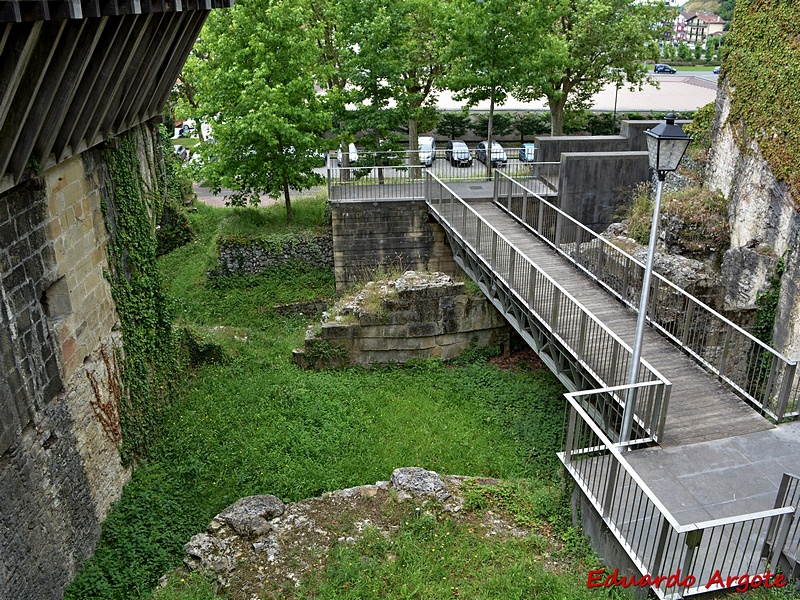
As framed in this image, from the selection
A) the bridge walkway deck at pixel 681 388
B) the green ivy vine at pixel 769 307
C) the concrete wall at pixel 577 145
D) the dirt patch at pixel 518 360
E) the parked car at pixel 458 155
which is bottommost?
the dirt patch at pixel 518 360

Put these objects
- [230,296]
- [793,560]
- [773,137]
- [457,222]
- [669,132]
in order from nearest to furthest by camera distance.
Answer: [793,560], [669,132], [773,137], [457,222], [230,296]

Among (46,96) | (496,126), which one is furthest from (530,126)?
(46,96)

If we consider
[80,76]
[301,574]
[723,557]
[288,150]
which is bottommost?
[301,574]

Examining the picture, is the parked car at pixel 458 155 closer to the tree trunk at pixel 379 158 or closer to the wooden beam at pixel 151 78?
the tree trunk at pixel 379 158

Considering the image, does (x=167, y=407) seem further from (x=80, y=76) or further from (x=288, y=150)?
(x=288, y=150)

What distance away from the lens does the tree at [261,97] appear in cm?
1891

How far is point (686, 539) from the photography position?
632 centimetres

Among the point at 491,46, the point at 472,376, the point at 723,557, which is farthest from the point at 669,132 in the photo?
the point at 491,46

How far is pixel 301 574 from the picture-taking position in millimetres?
8094

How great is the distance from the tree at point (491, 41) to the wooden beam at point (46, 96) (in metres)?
14.6

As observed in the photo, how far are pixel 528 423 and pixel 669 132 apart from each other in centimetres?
668

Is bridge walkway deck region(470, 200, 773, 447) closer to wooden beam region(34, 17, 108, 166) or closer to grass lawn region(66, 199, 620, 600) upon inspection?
grass lawn region(66, 199, 620, 600)

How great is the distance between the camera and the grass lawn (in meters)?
8.41

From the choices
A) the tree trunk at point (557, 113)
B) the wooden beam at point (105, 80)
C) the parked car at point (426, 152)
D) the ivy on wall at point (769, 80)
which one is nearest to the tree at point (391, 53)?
the parked car at point (426, 152)
